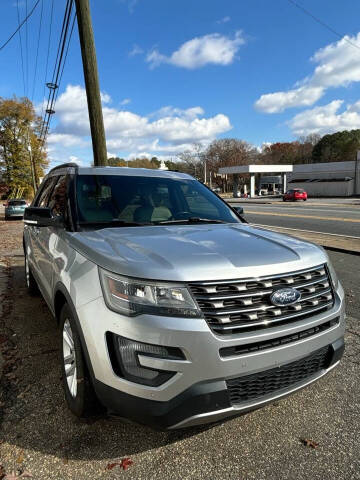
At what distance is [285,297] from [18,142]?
5779 cm

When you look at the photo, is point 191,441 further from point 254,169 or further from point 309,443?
point 254,169

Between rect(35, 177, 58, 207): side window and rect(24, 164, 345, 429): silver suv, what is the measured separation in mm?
1774

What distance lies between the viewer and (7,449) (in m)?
2.17

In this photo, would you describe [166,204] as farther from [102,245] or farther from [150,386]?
[150,386]

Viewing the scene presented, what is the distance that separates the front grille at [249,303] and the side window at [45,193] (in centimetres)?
289

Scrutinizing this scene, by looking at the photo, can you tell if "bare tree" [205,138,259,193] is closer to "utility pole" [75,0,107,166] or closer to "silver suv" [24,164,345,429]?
"utility pole" [75,0,107,166]

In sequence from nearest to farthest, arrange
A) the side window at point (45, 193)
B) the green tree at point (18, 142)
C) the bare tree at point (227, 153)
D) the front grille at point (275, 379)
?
the front grille at point (275, 379), the side window at point (45, 193), the green tree at point (18, 142), the bare tree at point (227, 153)

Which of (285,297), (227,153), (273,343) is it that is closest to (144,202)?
(285,297)

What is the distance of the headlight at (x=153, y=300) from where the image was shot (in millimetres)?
1845

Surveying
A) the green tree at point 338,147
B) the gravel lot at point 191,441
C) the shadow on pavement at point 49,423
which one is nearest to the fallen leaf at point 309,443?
the gravel lot at point 191,441

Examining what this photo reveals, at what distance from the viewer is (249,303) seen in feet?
6.37

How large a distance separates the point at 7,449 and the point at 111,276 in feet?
4.30

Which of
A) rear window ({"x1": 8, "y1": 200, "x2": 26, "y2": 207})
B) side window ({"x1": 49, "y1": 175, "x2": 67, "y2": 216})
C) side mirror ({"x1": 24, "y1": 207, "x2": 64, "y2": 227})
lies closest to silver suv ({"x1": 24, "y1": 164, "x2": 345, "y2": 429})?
side mirror ({"x1": 24, "y1": 207, "x2": 64, "y2": 227})

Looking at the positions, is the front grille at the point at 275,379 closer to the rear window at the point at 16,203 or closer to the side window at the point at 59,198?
the side window at the point at 59,198
